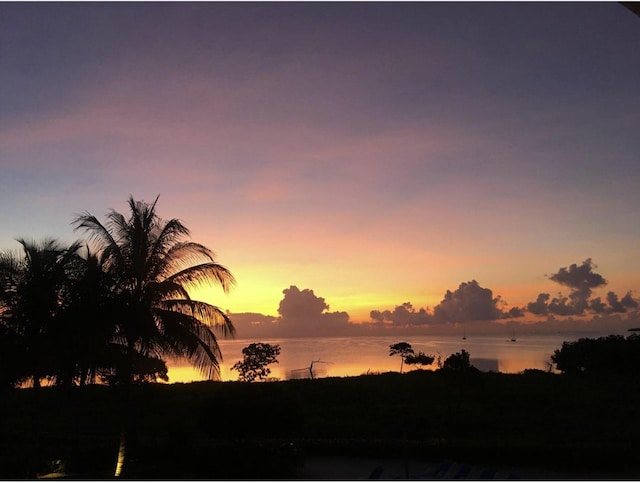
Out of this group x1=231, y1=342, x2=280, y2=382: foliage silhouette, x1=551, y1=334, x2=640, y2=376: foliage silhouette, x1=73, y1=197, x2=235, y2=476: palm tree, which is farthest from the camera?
x1=551, y1=334, x2=640, y2=376: foliage silhouette

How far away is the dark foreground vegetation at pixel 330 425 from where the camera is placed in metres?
16.1

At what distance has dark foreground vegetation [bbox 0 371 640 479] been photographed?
634 inches

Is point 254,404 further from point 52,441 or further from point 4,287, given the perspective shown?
point 52,441

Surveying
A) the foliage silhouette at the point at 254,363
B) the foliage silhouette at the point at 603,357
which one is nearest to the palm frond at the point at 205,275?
the foliage silhouette at the point at 254,363

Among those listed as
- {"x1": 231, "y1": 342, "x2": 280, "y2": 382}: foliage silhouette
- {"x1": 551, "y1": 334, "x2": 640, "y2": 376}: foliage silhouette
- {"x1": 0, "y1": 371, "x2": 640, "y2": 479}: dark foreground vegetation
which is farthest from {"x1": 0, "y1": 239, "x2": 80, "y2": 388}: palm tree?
{"x1": 551, "y1": 334, "x2": 640, "y2": 376}: foliage silhouette

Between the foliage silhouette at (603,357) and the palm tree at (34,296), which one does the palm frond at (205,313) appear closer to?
the palm tree at (34,296)

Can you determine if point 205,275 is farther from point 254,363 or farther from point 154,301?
point 254,363

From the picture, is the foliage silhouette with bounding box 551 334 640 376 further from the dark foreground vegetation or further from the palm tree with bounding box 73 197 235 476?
the palm tree with bounding box 73 197 235 476

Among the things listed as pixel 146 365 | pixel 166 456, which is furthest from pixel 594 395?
pixel 146 365

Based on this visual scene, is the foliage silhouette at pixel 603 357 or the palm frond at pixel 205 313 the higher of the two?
the palm frond at pixel 205 313

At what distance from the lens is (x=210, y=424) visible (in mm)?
17422

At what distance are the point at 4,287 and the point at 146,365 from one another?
476 cm

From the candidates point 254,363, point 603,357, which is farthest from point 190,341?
point 603,357

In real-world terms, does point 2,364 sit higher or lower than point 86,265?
lower
